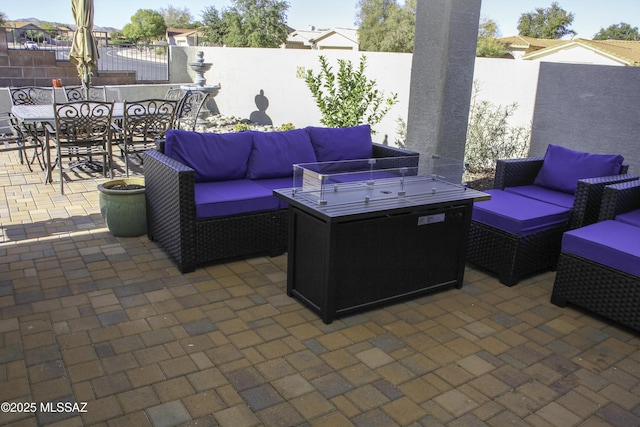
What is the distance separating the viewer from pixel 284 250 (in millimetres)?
4441

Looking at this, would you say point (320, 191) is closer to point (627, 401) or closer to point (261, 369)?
point (261, 369)

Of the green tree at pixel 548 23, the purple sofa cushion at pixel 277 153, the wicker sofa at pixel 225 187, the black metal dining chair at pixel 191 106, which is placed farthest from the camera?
the green tree at pixel 548 23

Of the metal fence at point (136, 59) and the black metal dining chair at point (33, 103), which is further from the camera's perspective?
the metal fence at point (136, 59)

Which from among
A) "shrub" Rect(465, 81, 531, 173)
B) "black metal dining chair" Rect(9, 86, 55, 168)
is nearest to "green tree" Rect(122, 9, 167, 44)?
"black metal dining chair" Rect(9, 86, 55, 168)

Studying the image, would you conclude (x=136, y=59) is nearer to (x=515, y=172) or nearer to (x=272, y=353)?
(x=515, y=172)

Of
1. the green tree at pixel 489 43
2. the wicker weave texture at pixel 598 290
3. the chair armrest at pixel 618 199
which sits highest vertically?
the green tree at pixel 489 43

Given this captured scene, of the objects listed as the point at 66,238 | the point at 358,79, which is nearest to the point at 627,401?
the point at 66,238

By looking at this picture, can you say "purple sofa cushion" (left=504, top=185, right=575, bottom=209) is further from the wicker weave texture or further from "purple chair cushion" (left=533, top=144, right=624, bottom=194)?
the wicker weave texture

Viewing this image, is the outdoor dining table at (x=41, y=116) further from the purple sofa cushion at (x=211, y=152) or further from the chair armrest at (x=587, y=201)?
the chair armrest at (x=587, y=201)

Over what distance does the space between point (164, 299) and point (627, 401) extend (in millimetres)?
2750

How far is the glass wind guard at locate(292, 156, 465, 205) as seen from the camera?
133 inches

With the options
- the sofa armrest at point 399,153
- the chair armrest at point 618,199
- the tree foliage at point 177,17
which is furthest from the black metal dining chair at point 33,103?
the tree foliage at point 177,17

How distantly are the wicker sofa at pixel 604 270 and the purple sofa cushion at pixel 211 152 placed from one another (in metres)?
2.65

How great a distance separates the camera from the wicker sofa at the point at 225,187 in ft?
12.9
